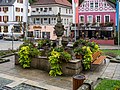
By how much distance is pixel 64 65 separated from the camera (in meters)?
13.3

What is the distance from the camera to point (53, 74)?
43.1 feet

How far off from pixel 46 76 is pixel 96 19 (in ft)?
115

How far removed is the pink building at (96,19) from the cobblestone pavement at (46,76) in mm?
29321

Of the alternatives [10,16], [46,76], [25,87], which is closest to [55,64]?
[46,76]

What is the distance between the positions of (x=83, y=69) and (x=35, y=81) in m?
3.55

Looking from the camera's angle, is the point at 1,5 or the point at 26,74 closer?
the point at 26,74

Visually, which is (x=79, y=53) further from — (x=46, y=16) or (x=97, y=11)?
(x=46, y=16)

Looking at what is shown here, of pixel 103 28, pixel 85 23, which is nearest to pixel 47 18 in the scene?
pixel 85 23

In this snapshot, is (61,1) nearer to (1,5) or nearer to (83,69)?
Answer: (1,5)

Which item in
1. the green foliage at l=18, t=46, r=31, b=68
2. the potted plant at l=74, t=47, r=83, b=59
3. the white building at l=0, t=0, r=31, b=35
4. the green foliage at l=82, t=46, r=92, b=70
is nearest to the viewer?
the green foliage at l=82, t=46, r=92, b=70

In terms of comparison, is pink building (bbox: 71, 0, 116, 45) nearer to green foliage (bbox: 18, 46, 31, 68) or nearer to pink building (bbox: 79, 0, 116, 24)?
pink building (bbox: 79, 0, 116, 24)

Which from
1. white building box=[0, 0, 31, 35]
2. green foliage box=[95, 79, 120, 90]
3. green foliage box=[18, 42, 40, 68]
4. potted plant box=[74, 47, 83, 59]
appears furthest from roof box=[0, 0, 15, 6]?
green foliage box=[95, 79, 120, 90]

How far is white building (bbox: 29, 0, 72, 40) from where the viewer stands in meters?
52.7

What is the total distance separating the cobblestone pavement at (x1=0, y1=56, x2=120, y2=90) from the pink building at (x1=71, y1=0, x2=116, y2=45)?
29321 mm
